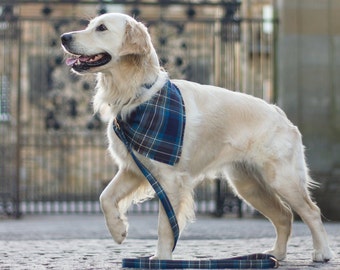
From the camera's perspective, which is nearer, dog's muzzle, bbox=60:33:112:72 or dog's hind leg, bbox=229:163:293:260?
dog's muzzle, bbox=60:33:112:72

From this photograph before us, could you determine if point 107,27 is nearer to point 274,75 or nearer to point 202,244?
point 202,244

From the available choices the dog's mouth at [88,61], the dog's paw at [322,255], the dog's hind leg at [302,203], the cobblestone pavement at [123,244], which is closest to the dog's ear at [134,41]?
the dog's mouth at [88,61]

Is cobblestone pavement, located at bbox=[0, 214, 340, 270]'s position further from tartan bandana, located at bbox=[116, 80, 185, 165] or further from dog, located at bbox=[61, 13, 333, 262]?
tartan bandana, located at bbox=[116, 80, 185, 165]

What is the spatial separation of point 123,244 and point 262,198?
2.05m

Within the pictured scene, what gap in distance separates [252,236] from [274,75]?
4.09 m

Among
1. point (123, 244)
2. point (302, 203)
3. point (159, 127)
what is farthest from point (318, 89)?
point (159, 127)

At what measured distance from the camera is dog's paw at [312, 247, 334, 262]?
6645 mm

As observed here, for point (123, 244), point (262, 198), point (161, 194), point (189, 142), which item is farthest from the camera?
point (123, 244)

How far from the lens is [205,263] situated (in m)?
5.91

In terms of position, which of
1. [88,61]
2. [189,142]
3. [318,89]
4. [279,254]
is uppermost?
[88,61]

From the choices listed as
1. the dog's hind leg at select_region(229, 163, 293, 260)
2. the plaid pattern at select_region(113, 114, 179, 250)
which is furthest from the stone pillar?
the plaid pattern at select_region(113, 114, 179, 250)

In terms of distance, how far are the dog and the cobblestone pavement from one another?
480 millimetres

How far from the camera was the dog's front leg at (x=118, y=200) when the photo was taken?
6188mm

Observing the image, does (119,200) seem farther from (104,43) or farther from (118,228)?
(104,43)
